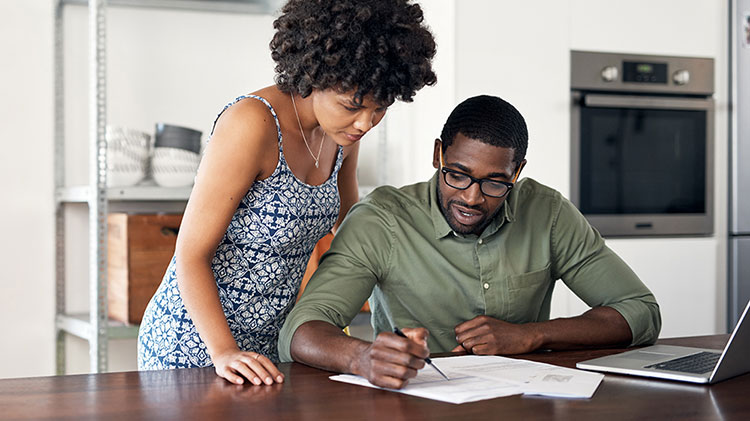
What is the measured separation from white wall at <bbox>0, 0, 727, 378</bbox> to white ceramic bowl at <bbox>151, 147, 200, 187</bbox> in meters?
0.33

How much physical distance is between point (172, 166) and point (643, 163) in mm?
1609

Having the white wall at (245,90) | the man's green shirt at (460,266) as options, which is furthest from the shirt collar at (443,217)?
the white wall at (245,90)

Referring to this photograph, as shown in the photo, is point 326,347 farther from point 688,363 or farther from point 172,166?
point 172,166

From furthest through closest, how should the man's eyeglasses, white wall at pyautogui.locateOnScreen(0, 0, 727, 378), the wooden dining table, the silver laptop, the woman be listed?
white wall at pyautogui.locateOnScreen(0, 0, 727, 378) → the man's eyeglasses → the woman → the silver laptop → the wooden dining table

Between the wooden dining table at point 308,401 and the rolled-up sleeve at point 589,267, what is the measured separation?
0.48m

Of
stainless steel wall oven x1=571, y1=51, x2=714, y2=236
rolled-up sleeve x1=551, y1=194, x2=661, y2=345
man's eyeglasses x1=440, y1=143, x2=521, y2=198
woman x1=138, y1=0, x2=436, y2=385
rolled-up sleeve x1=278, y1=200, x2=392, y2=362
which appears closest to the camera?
woman x1=138, y1=0, x2=436, y2=385

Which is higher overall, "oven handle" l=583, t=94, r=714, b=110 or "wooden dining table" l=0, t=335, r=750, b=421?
"oven handle" l=583, t=94, r=714, b=110

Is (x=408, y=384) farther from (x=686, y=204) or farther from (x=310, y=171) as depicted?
(x=686, y=204)

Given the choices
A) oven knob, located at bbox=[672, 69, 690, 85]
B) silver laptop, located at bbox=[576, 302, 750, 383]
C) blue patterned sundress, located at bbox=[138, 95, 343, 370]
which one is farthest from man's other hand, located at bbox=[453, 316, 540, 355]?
oven knob, located at bbox=[672, 69, 690, 85]

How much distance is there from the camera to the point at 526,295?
5.69 feet

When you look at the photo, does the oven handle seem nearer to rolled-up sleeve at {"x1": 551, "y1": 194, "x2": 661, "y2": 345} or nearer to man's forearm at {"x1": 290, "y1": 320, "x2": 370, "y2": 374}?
rolled-up sleeve at {"x1": 551, "y1": 194, "x2": 661, "y2": 345}

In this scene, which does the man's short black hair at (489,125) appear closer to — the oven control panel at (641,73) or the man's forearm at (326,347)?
the man's forearm at (326,347)

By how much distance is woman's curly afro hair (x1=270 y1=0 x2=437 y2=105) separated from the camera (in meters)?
1.43

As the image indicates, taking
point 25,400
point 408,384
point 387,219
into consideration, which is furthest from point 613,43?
point 25,400
